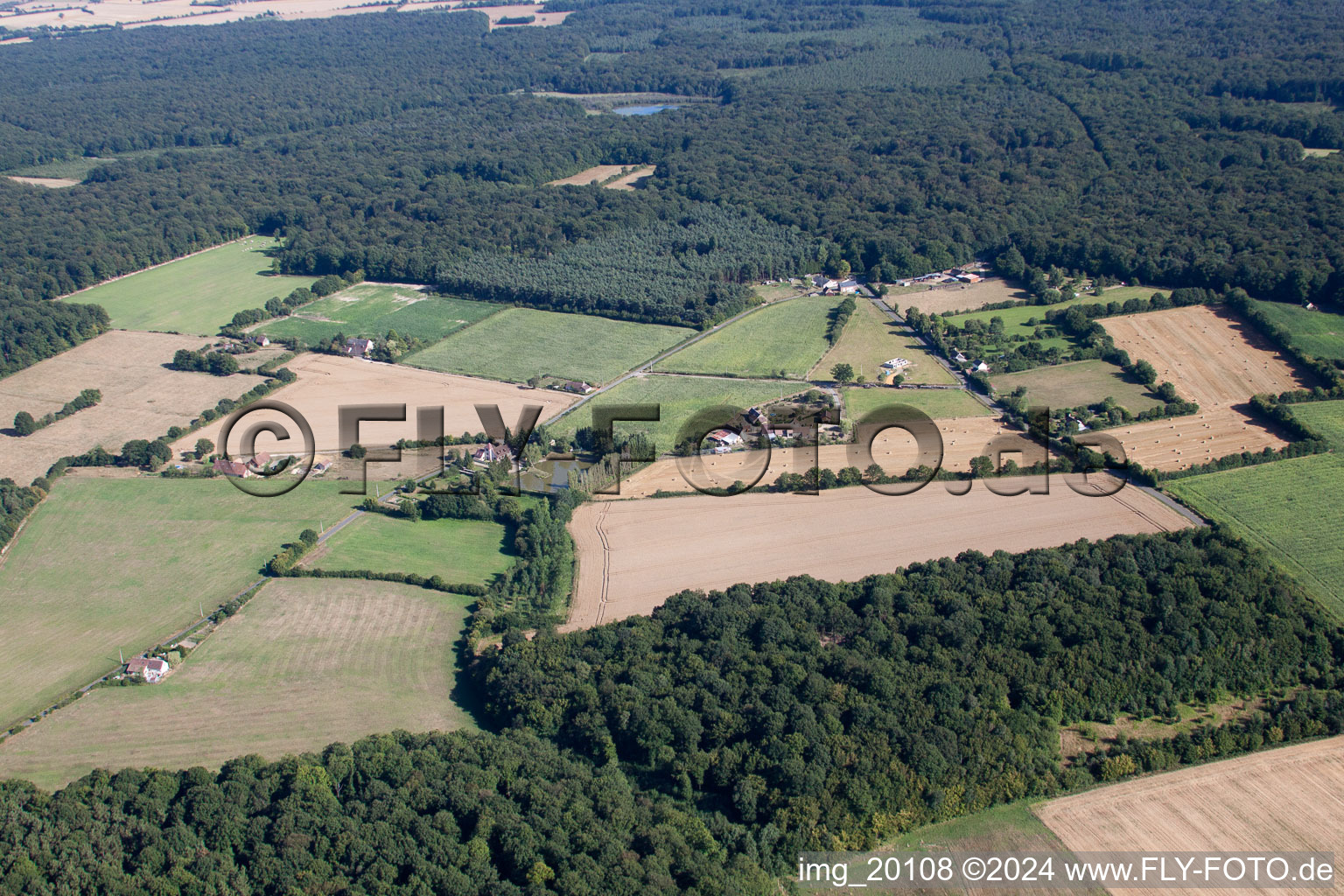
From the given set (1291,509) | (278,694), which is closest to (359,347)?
(278,694)

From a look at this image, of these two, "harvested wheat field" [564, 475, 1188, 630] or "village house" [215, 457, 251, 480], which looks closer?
"harvested wheat field" [564, 475, 1188, 630]

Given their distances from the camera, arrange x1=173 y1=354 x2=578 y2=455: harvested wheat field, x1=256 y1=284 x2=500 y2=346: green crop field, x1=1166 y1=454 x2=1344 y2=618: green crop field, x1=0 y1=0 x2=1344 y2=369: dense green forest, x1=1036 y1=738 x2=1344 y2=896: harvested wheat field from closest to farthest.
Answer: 1. x1=1036 y1=738 x2=1344 y2=896: harvested wheat field
2. x1=1166 y1=454 x2=1344 y2=618: green crop field
3. x1=173 y1=354 x2=578 y2=455: harvested wheat field
4. x1=256 y1=284 x2=500 y2=346: green crop field
5. x1=0 y1=0 x2=1344 y2=369: dense green forest

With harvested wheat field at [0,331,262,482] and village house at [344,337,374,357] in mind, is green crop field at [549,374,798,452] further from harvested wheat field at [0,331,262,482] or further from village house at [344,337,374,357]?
harvested wheat field at [0,331,262,482]

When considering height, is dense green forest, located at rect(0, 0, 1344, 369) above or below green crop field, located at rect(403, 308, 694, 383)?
above

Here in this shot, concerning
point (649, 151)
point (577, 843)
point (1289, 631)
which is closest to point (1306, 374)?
point (1289, 631)

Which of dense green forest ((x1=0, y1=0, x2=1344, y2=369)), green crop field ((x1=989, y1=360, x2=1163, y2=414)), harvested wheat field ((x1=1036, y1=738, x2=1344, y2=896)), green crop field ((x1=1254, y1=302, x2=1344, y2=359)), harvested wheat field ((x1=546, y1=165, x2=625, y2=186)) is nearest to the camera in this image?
harvested wheat field ((x1=1036, y1=738, x2=1344, y2=896))

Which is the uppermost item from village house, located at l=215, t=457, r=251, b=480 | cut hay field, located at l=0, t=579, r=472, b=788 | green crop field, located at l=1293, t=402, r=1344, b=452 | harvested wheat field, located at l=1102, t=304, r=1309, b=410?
harvested wheat field, located at l=1102, t=304, r=1309, b=410

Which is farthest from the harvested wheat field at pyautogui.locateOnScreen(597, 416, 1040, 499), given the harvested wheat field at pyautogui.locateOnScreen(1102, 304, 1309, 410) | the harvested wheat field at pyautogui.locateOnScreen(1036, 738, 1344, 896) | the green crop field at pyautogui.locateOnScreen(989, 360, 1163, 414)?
the harvested wheat field at pyautogui.locateOnScreen(1036, 738, 1344, 896)

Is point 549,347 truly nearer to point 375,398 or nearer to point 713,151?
point 375,398
